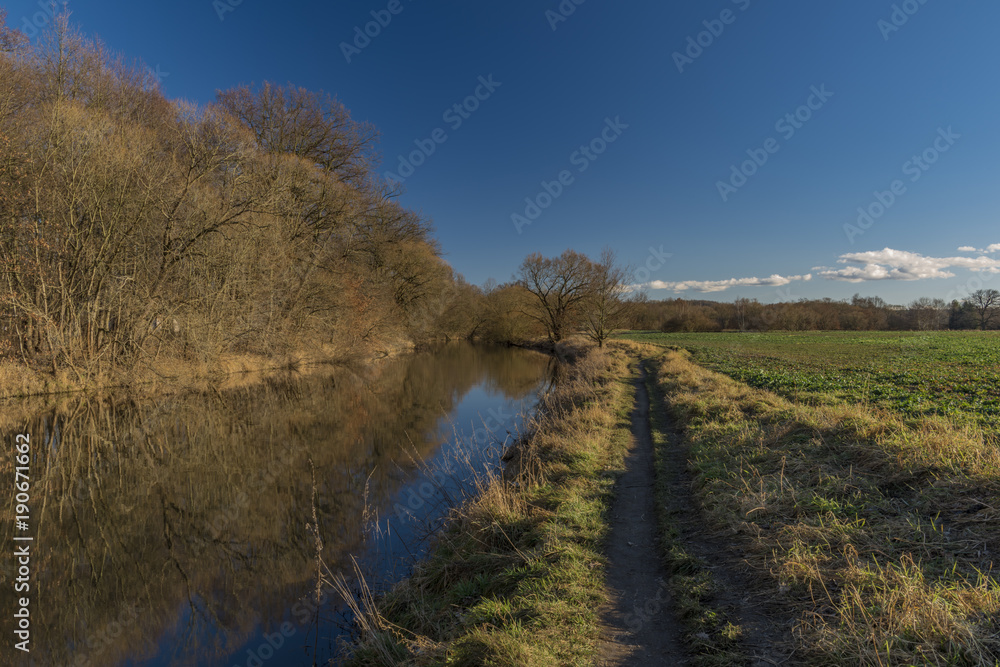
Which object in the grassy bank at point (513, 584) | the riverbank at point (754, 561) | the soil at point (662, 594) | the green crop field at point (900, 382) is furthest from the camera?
the green crop field at point (900, 382)

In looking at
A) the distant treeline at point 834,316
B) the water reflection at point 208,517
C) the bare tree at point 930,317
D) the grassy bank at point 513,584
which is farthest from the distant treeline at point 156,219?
the bare tree at point 930,317

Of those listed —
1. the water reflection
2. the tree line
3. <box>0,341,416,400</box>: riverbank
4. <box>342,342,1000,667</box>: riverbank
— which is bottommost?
the water reflection

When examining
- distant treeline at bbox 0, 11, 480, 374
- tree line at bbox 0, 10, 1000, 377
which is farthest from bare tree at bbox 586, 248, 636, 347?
distant treeline at bbox 0, 11, 480, 374

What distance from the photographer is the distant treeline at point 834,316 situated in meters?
62.5

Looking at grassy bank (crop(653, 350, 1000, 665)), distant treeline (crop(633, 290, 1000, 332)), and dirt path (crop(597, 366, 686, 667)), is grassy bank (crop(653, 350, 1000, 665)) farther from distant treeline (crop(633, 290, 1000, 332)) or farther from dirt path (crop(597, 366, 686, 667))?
distant treeline (crop(633, 290, 1000, 332))

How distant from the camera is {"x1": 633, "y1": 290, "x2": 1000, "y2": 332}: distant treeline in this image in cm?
6250

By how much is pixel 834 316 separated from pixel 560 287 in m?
53.8

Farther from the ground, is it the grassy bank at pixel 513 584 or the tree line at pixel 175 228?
the tree line at pixel 175 228

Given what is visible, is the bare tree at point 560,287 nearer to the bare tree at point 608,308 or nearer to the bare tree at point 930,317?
the bare tree at point 608,308

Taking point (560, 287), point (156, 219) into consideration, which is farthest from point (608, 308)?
point (156, 219)

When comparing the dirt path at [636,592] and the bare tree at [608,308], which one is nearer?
the dirt path at [636,592]

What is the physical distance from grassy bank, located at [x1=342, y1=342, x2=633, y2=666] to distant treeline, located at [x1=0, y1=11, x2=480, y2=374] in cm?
1532

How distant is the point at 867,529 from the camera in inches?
163

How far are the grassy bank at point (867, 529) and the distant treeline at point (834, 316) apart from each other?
5567cm
